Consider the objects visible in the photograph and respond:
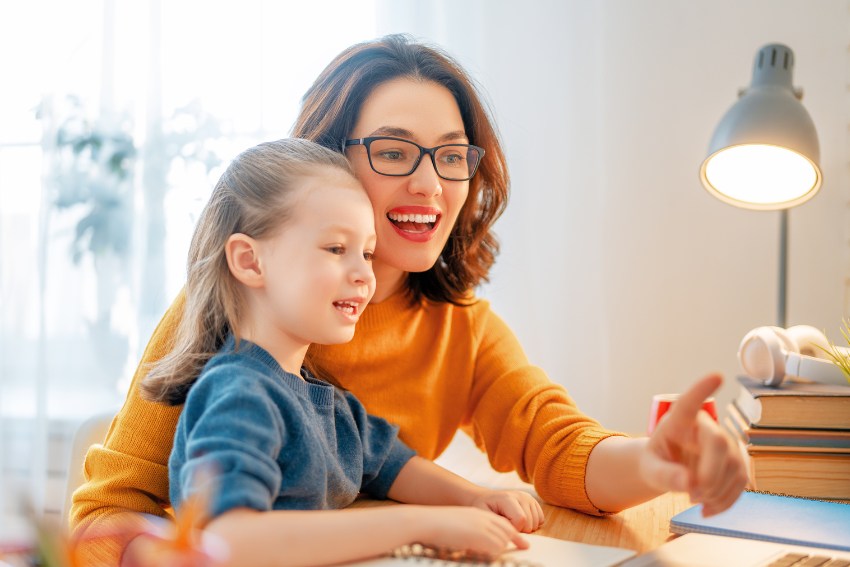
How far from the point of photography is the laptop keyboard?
2.48 feet

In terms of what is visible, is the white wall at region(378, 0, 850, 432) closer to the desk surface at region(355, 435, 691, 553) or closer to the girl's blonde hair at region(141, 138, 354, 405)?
the desk surface at region(355, 435, 691, 553)

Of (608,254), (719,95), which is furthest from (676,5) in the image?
(608,254)

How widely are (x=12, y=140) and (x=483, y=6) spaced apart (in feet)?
4.33

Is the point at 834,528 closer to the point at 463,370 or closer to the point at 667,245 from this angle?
the point at 463,370

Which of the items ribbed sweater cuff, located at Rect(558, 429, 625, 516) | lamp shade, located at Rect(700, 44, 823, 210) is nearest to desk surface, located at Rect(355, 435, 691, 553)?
ribbed sweater cuff, located at Rect(558, 429, 625, 516)

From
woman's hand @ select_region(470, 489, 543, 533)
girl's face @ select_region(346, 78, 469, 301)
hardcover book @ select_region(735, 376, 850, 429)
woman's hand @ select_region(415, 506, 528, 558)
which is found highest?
girl's face @ select_region(346, 78, 469, 301)

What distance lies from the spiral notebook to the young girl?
0.01 metres

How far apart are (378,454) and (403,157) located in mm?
380

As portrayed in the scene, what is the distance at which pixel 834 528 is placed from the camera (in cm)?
88

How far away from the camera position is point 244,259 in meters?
0.84

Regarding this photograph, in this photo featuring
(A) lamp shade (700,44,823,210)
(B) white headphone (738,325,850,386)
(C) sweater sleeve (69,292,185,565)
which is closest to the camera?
(C) sweater sleeve (69,292,185,565)

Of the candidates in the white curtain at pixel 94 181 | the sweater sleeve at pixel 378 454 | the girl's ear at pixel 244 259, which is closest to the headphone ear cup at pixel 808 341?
the sweater sleeve at pixel 378 454

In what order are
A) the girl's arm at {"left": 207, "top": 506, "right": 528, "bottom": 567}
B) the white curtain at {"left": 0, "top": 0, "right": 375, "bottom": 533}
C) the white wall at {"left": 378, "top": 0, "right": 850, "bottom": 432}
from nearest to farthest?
the girl's arm at {"left": 207, "top": 506, "right": 528, "bottom": 567} < the white wall at {"left": 378, "top": 0, "right": 850, "bottom": 432} < the white curtain at {"left": 0, "top": 0, "right": 375, "bottom": 533}

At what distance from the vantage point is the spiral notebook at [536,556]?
73 cm
